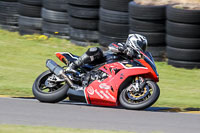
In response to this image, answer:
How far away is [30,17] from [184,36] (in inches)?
211

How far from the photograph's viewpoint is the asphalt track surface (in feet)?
17.2

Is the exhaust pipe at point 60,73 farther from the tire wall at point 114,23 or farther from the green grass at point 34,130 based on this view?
the tire wall at point 114,23

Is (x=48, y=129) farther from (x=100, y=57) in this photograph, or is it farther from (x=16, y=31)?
(x=16, y=31)

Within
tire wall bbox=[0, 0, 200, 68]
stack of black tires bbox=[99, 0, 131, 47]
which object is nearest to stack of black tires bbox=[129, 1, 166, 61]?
tire wall bbox=[0, 0, 200, 68]

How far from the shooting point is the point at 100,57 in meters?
6.60

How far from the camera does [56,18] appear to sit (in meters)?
12.2

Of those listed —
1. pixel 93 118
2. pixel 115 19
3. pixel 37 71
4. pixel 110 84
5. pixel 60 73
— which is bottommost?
pixel 37 71

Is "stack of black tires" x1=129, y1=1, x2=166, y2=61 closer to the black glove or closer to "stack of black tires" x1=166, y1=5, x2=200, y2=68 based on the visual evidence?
"stack of black tires" x1=166, y1=5, x2=200, y2=68

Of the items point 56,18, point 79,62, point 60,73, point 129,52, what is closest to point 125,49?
point 129,52

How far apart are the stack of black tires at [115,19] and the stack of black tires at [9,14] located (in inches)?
144

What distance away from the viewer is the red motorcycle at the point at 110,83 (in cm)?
624

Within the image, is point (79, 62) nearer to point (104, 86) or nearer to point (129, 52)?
point (104, 86)

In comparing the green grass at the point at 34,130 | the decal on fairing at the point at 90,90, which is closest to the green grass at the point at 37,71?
the decal on fairing at the point at 90,90

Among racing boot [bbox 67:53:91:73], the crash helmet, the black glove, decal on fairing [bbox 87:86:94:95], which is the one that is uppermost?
the crash helmet
